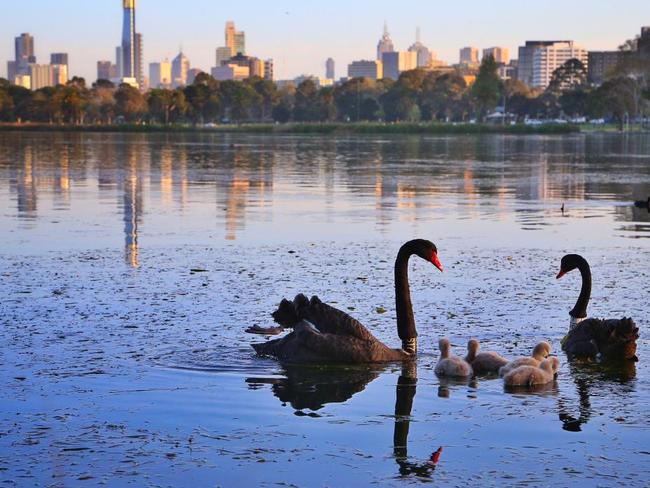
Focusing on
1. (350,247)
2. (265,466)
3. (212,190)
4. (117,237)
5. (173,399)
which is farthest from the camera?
(212,190)

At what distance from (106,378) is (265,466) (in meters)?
2.26

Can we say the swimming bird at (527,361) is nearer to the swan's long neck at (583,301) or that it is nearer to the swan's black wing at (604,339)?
the swan's black wing at (604,339)

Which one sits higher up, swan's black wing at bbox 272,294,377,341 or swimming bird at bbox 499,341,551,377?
swan's black wing at bbox 272,294,377,341

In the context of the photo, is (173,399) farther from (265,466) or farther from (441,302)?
(441,302)


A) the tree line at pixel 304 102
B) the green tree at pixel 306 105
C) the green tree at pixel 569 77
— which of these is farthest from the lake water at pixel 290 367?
the green tree at pixel 569 77

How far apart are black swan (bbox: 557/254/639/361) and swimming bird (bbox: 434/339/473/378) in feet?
3.62

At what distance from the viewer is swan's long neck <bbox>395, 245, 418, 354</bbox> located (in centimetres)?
861

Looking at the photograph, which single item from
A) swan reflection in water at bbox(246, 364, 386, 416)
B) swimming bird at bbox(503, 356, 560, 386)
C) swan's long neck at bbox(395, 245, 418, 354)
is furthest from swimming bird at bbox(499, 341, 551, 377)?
swan reflection in water at bbox(246, 364, 386, 416)

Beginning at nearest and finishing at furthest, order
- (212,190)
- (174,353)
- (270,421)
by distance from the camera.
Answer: (270,421)
(174,353)
(212,190)

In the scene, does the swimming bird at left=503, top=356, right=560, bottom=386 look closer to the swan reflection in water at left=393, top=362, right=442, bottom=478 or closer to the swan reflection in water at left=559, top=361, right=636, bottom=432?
the swan reflection in water at left=559, top=361, right=636, bottom=432

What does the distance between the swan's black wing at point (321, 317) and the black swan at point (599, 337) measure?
1.58 meters

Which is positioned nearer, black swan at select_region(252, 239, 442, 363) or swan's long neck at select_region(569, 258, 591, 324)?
black swan at select_region(252, 239, 442, 363)

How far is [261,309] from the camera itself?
1059 cm

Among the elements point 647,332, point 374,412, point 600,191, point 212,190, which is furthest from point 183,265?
point 600,191
